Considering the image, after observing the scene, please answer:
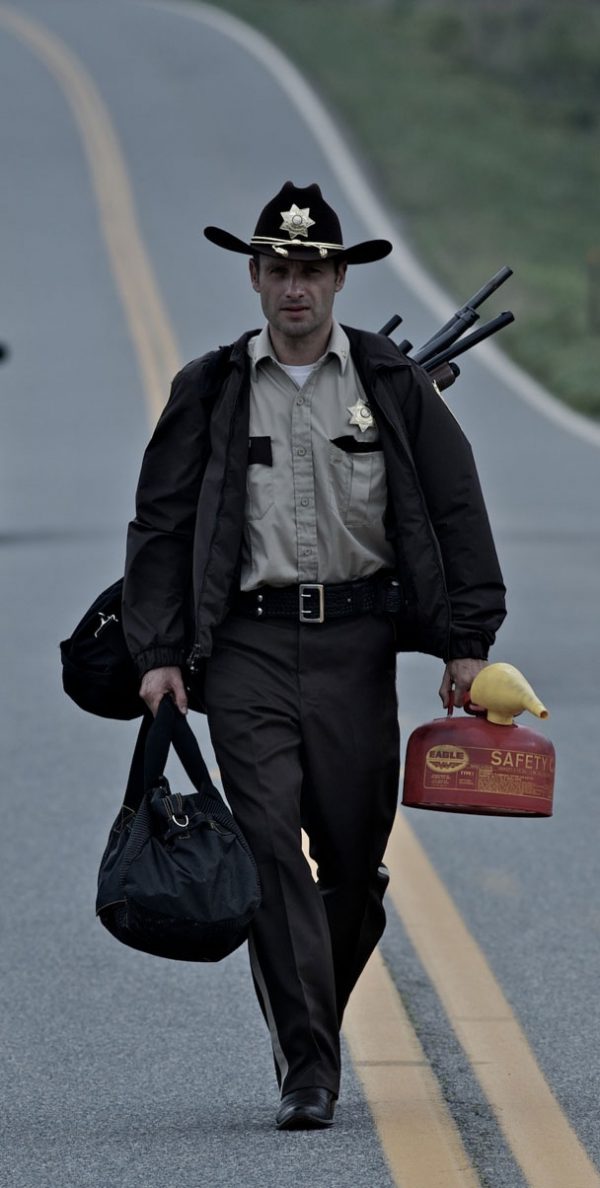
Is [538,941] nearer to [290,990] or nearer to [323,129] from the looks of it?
[290,990]

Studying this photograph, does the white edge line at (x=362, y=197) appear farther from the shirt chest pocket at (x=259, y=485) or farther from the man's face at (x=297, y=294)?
the shirt chest pocket at (x=259, y=485)

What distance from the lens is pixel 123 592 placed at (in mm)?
5328

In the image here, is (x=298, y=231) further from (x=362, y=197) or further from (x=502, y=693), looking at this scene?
(x=362, y=197)

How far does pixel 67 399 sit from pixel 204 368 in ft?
64.1

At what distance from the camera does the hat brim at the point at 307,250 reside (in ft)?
17.2

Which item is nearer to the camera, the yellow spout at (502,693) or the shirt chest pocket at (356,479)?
the yellow spout at (502,693)

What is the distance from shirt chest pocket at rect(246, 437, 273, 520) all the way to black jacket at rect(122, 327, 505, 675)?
4cm

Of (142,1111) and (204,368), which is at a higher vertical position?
(204,368)

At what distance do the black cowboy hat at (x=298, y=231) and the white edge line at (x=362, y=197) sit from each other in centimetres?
1692

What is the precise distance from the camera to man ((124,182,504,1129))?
Answer: 516cm

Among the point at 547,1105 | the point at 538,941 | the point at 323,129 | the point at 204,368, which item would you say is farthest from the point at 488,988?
the point at 323,129

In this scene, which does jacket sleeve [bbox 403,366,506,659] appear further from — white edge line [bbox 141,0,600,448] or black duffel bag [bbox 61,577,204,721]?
white edge line [bbox 141,0,600,448]

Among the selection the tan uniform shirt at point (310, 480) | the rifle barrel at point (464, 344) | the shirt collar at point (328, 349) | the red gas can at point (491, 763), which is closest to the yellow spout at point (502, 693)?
the red gas can at point (491, 763)

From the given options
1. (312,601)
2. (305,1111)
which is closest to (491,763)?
(312,601)
